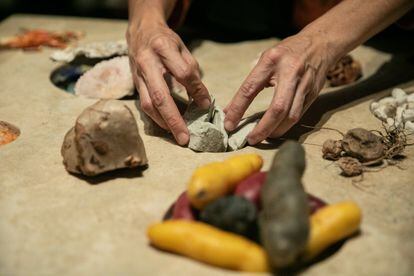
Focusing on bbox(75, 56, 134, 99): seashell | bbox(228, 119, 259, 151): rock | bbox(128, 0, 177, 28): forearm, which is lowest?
bbox(75, 56, 134, 99): seashell

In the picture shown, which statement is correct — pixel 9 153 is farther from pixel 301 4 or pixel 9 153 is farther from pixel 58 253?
pixel 301 4

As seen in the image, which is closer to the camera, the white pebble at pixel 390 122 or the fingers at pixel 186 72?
the fingers at pixel 186 72

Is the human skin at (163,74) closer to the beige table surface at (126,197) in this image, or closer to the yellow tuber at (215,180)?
the beige table surface at (126,197)

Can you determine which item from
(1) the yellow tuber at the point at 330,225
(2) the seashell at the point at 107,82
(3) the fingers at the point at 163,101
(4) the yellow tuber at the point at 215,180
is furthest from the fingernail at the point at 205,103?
(1) the yellow tuber at the point at 330,225

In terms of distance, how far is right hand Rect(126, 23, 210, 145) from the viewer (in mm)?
1586

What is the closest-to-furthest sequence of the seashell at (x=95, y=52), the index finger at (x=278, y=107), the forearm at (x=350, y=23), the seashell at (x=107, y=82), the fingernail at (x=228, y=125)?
1. the index finger at (x=278, y=107)
2. the fingernail at (x=228, y=125)
3. the forearm at (x=350, y=23)
4. the seashell at (x=107, y=82)
5. the seashell at (x=95, y=52)

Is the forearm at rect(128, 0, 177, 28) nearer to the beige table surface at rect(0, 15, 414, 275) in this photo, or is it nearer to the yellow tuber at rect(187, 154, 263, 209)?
the beige table surface at rect(0, 15, 414, 275)

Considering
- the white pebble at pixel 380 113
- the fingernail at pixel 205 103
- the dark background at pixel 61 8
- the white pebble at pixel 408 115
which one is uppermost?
the white pebble at pixel 408 115

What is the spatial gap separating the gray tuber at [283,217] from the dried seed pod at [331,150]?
465mm

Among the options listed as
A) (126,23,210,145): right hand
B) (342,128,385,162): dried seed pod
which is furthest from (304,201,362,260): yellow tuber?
(126,23,210,145): right hand

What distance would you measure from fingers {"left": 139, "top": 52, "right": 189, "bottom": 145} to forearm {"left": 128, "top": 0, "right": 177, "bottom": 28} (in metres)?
0.32

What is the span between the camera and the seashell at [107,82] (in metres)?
2.06

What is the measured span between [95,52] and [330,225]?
1.60 meters

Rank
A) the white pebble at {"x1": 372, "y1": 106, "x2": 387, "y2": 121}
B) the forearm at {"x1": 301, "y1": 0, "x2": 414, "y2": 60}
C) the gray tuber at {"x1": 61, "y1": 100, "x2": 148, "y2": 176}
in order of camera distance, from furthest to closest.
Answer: the white pebble at {"x1": 372, "y1": 106, "x2": 387, "y2": 121} → the forearm at {"x1": 301, "y1": 0, "x2": 414, "y2": 60} → the gray tuber at {"x1": 61, "y1": 100, "x2": 148, "y2": 176}
